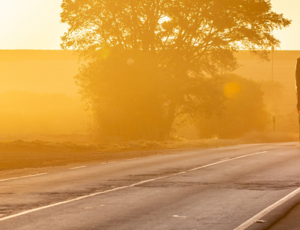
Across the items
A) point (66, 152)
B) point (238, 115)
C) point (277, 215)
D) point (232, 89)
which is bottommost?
point (277, 215)

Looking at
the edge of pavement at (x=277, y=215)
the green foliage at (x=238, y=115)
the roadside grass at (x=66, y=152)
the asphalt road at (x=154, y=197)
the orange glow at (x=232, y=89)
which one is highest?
the orange glow at (x=232, y=89)

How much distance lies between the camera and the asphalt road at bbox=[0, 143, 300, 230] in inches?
348

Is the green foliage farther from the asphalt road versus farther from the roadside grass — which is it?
the asphalt road

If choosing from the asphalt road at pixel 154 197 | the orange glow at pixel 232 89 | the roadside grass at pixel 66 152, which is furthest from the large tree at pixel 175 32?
the orange glow at pixel 232 89

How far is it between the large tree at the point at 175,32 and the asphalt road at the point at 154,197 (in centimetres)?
2107

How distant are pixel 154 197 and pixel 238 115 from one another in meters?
54.4

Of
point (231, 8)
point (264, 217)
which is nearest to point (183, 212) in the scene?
point (264, 217)

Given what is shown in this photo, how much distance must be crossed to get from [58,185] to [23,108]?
69144 millimetres

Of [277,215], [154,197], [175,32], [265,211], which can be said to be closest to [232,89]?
[175,32]

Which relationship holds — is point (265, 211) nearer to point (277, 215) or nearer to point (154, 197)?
point (277, 215)

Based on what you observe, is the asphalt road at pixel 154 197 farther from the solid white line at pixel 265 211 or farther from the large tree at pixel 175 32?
the large tree at pixel 175 32

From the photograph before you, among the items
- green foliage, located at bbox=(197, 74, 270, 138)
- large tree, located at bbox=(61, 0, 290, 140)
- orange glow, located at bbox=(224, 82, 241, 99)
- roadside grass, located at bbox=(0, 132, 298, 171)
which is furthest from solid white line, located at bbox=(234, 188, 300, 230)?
orange glow, located at bbox=(224, 82, 241, 99)

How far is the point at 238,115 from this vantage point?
213ft

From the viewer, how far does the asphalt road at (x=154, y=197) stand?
8.83m
